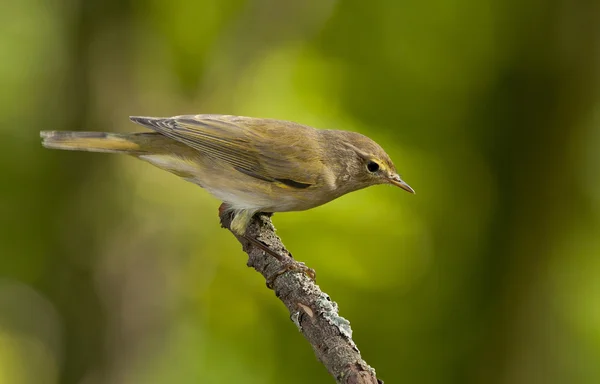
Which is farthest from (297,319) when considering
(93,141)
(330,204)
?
(330,204)

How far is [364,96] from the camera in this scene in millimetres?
5020

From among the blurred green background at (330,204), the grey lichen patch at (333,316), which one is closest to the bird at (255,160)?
the grey lichen patch at (333,316)

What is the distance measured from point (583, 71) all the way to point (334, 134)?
2.78 meters

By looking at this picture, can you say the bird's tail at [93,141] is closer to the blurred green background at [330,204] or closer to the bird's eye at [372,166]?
the bird's eye at [372,166]

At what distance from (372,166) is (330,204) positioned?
4.43 feet

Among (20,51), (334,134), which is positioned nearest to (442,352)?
(334,134)

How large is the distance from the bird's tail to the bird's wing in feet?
0.67

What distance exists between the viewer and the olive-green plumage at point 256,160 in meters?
3.04

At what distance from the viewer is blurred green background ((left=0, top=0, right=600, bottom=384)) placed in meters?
4.55

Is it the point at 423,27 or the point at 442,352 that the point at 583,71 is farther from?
the point at 442,352

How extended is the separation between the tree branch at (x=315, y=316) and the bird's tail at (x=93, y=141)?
67cm

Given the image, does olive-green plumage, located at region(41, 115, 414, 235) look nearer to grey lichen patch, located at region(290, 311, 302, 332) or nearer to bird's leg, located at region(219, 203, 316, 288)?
bird's leg, located at region(219, 203, 316, 288)

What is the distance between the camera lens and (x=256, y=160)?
10.4 ft

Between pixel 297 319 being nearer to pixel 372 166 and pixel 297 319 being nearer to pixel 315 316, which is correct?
pixel 315 316
